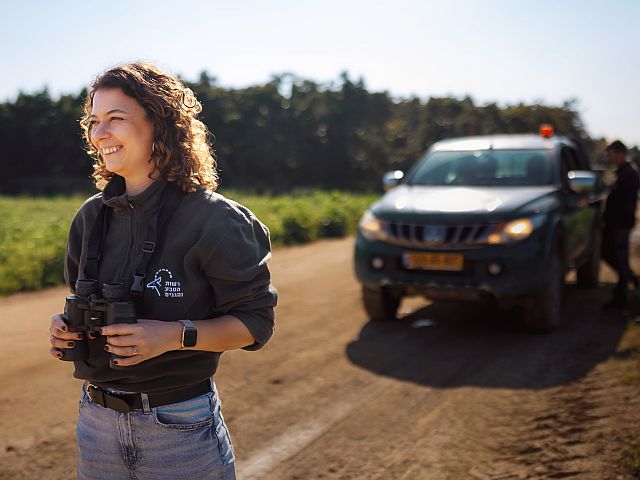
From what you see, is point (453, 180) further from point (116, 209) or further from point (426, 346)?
point (116, 209)

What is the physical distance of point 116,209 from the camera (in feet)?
6.49

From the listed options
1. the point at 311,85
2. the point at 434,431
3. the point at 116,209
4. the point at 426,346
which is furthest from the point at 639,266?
the point at 311,85

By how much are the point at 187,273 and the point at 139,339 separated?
0.23 meters

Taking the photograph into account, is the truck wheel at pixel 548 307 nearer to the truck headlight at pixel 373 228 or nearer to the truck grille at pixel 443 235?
the truck grille at pixel 443 235

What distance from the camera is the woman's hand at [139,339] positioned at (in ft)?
5.53

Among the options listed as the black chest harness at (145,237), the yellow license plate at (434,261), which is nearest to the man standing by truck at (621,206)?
the yellow license plate at (434,261)

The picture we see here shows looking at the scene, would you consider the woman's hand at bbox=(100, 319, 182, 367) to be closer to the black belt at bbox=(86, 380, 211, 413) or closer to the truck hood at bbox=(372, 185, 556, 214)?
the black belt at bbox=(86, 380, 211, 413)

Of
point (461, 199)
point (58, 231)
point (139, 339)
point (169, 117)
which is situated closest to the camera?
point (139, 339)

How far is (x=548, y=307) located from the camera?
19.9 feet

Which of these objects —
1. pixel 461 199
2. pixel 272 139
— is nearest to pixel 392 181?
pixel 461 199

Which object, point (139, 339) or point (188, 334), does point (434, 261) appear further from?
point (139, 339)

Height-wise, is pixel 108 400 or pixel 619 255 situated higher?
pixel 108 400

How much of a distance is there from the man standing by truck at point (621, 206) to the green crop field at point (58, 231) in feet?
21.6

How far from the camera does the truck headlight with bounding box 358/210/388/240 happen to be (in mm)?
6334
